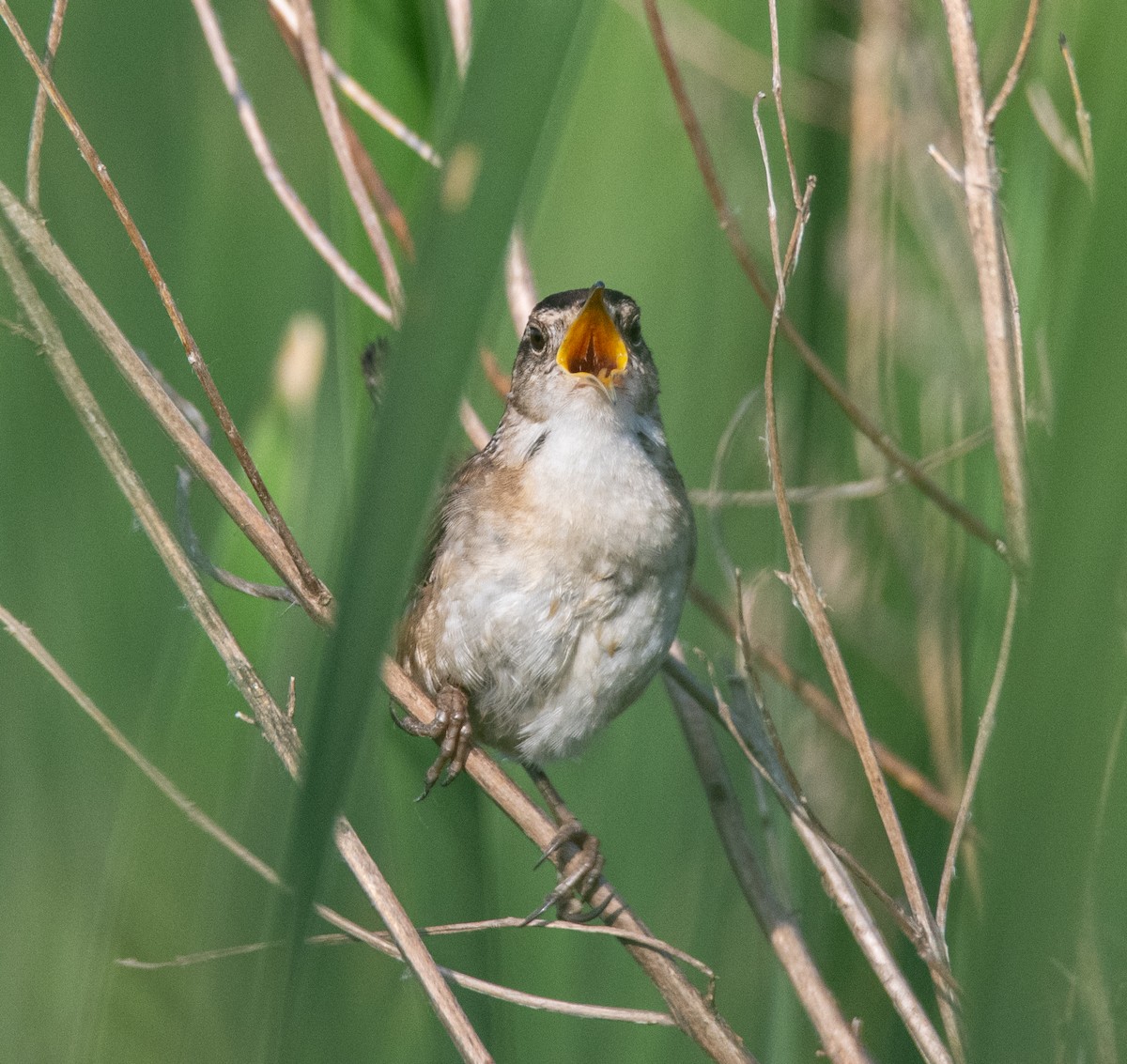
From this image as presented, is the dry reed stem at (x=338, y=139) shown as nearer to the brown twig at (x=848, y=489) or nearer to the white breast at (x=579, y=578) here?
the white breast at (x=579, y=578)

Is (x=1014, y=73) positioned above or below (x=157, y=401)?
above

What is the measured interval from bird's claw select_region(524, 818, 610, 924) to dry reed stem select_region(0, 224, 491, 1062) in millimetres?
382

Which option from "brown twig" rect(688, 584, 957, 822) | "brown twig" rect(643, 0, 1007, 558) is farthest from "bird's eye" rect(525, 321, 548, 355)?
"brown twig" rect(688, 584, 957, 822)

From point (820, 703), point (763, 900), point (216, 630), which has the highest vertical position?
point (216, 630)

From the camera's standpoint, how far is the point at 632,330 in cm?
231

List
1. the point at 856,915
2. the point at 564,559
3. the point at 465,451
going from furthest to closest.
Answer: the point at 465,451 < the point at 564,559 < the point at 856,915

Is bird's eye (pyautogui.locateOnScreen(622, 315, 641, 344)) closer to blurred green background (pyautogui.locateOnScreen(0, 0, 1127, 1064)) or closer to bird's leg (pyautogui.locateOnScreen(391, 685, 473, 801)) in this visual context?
blurred green background (pyautogui.locateOnScreen(0, 0, 1127, 1064))

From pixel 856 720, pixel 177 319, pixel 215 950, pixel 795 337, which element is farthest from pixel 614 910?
pixel 177 319

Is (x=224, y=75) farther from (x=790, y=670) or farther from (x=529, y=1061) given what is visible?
(x=529, y=1061)

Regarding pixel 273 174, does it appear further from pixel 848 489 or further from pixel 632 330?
pixel 848 489

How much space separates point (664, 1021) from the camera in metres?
1.81

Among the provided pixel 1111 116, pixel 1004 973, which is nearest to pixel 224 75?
pixel 1111 116

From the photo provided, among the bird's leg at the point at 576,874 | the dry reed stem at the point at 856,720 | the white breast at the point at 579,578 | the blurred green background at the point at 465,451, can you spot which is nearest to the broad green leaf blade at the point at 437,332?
the blurred green background at the point at 465,451

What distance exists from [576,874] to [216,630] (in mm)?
819
